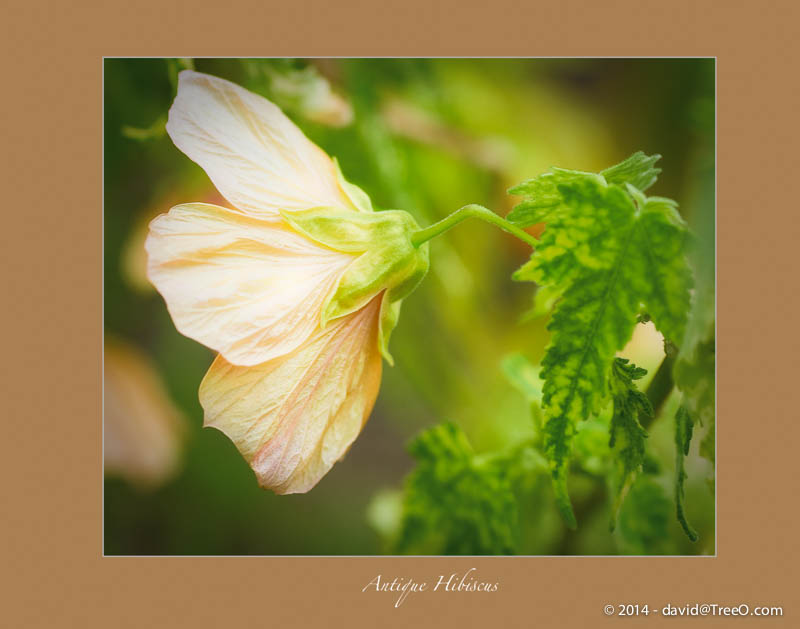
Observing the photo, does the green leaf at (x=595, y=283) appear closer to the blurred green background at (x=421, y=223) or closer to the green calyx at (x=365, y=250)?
the green calyx at (x=365, y=250)

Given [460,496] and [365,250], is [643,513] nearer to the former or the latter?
[460,496]

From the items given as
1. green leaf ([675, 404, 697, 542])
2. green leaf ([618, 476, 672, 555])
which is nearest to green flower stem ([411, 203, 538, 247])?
green leaf ([675, 404, 697, 542])

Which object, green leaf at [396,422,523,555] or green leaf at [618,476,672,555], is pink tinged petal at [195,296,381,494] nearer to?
green leaf at [396,422,523,555]

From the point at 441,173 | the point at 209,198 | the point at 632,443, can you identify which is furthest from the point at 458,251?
the point at 632,443

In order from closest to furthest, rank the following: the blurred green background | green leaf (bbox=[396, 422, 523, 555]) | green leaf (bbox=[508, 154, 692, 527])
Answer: green leaf (bbox=[508, 154, 692, 527]) < green leaf (bbox=[396, 422, 523, 555]) < the blurred green background

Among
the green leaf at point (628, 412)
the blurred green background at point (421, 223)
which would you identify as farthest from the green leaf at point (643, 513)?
the green leaf at point (628, 412)
